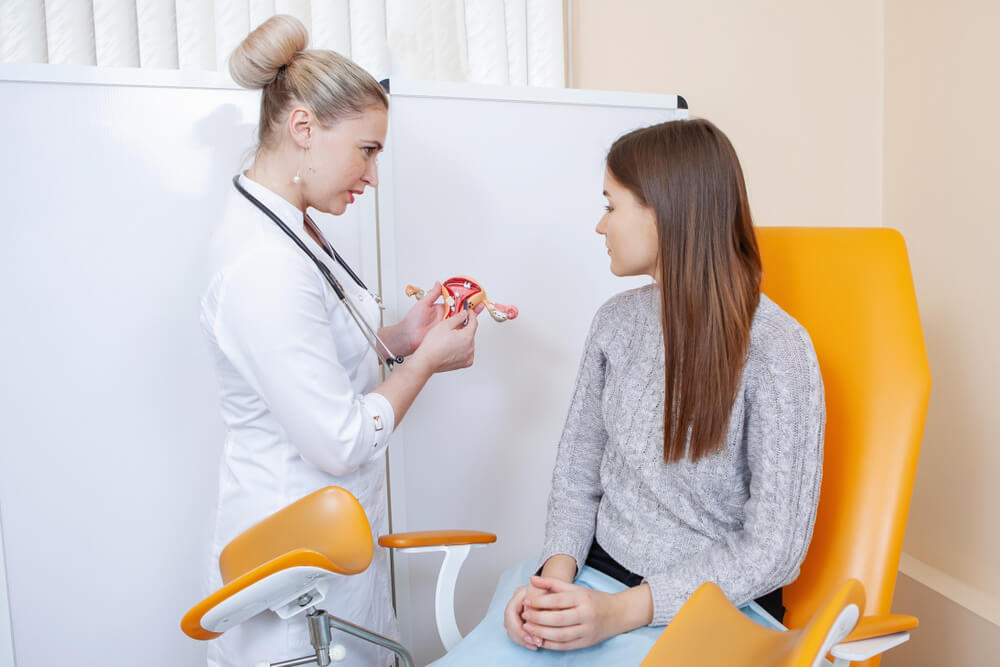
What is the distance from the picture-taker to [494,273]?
1.65 m

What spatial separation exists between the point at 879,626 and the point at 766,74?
→ 1.62 meters

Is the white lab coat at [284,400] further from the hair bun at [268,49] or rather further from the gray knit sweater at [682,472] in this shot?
the gray knit sweater at [682,472]

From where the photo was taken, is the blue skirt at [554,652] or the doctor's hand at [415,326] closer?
the blue skirt at [554,652]

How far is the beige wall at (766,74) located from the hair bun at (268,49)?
41.8 inches

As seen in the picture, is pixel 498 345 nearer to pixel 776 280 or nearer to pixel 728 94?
pixel 776 280

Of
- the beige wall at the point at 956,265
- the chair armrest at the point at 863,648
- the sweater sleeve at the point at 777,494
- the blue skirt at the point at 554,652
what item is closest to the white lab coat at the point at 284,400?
the blue skirt at the point at 554,652

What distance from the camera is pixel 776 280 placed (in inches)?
51.8

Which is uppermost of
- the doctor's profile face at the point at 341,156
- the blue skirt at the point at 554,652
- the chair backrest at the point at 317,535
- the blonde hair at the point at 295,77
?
the blonde hair at the point at 295,77

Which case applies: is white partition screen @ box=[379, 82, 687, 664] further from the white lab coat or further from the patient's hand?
the patient's hand

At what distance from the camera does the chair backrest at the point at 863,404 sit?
1.08 metres

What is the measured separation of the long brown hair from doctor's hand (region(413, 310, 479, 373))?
331 millimetres

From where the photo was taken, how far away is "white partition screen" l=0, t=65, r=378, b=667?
142 centimetres

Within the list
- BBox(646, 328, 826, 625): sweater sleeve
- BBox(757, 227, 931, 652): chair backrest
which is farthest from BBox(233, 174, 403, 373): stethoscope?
BBox(757, 227, 931, 652): chair backrest

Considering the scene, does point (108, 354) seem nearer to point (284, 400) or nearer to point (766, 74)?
point (284, 400)
